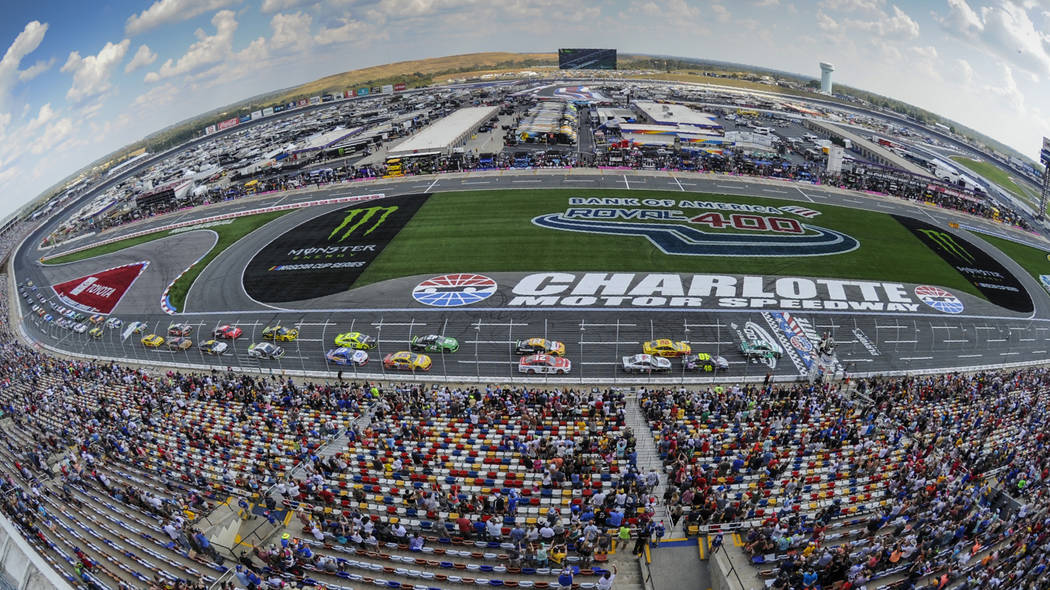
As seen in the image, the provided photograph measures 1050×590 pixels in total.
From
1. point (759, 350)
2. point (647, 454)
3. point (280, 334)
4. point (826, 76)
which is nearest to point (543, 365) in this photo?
point (647, 454)

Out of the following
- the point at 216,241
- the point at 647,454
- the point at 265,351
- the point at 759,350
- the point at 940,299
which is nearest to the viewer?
the point at 647,454

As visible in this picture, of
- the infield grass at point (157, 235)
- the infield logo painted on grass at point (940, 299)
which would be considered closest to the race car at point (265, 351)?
the infield grass at point (157, 235)

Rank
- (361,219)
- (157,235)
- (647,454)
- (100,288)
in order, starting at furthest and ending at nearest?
(157,235) → (361,219) → (100,288) → (647,454)

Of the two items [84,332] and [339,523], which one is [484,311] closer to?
[339,523]

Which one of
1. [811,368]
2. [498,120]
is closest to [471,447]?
[811,368]

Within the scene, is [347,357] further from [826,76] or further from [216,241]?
[826,76]

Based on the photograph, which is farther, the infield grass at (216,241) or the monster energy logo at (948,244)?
the infield grass at (216,241)

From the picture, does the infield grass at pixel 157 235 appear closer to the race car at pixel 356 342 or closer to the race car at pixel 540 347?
the race car at pixel 356 342
